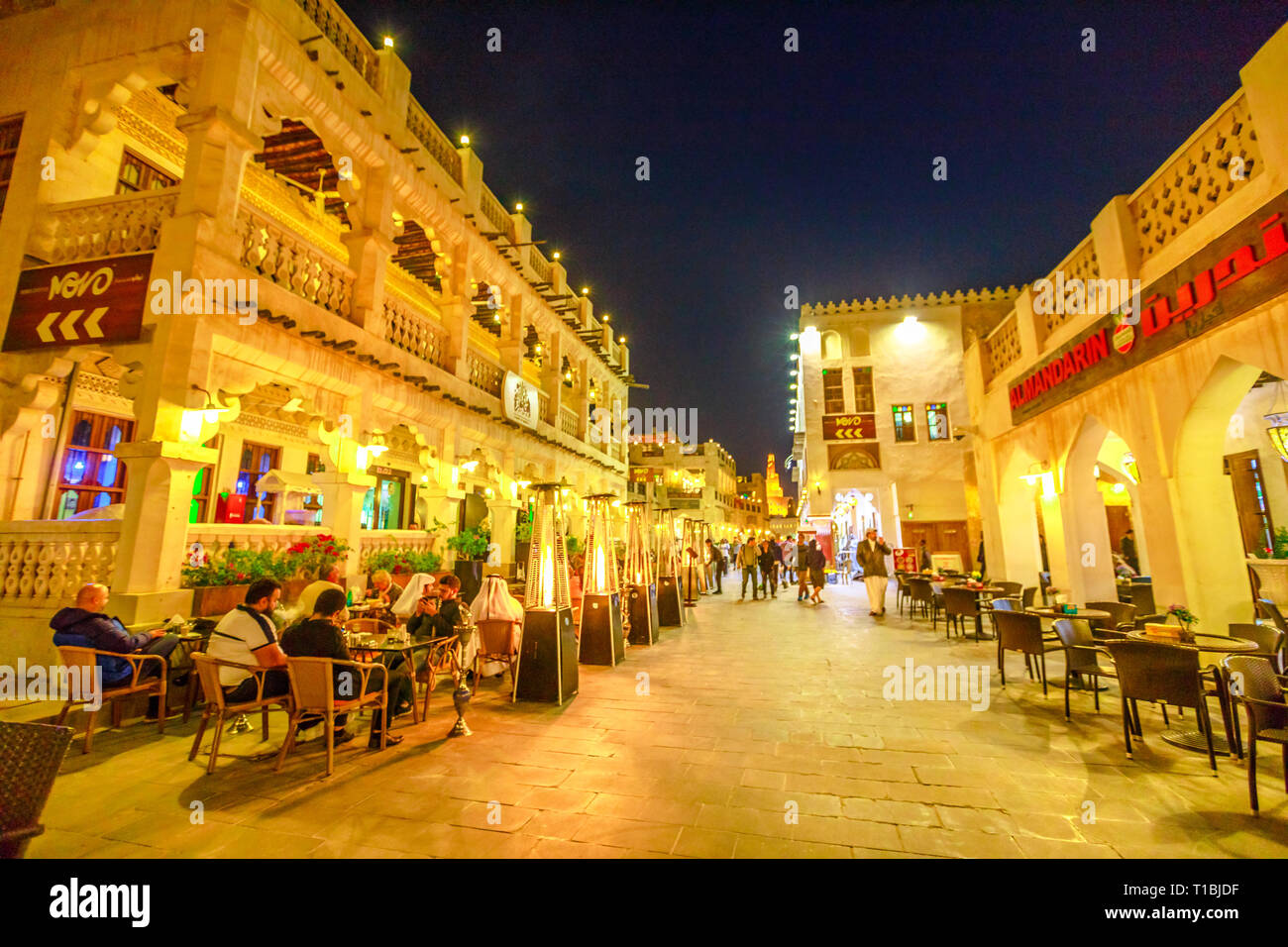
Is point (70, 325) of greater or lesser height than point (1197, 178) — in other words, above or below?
below

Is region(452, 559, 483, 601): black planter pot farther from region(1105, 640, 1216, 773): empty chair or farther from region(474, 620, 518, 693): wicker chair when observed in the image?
region(1105, 640, 1216, 773): empty chair

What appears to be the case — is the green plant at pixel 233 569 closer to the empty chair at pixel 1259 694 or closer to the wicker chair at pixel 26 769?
the wicker chair at pixel 26 769

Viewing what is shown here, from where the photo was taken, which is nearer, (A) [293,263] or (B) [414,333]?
(A) [293,263]

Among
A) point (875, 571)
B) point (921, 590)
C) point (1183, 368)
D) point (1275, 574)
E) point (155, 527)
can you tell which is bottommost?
point (921, 590)

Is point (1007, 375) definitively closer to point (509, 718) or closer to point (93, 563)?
point (509, 718)

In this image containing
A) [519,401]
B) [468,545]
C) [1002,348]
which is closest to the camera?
[468,545]

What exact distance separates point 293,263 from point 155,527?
4.44 metres

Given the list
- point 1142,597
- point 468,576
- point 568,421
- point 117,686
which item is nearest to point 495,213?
point 568,421

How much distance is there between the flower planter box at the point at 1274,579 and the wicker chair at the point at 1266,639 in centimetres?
361

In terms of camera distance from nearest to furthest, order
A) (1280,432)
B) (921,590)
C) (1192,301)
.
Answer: (1192,301), (1280,432), (921,590)

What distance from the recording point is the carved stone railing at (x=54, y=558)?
5.83 metres

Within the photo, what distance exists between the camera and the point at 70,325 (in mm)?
6391

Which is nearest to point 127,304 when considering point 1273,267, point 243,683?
point 243,683

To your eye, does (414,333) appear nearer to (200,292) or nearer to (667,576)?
(200,292)
